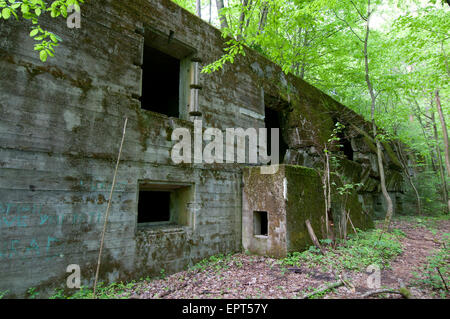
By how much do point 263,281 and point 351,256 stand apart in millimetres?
2232

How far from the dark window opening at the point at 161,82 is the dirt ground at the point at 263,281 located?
4.66 meters

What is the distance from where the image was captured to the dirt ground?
3553mm

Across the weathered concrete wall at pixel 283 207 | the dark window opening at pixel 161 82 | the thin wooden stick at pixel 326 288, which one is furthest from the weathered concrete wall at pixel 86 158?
the thin wooden stick at pixel 326 288

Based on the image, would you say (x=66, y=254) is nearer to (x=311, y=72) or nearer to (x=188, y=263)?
(x=188, y=263)

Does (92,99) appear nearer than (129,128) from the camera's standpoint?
Yes

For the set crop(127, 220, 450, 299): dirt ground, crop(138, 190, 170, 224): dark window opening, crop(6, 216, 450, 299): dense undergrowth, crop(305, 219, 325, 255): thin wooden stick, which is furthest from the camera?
crop(138, 190, 170, 224): dark window opening

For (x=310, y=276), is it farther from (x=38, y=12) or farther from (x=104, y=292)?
(x=38, y=12)

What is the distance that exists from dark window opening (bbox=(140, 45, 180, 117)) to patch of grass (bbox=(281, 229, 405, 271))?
16.7 feet

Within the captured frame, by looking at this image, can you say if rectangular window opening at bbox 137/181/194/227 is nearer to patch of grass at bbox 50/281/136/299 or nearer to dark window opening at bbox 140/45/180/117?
patch of grass at bbox 50/281/136/299

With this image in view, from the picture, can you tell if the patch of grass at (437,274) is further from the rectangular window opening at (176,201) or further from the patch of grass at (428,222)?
the patch of grass at (428,222)

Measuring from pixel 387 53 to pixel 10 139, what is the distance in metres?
13.5

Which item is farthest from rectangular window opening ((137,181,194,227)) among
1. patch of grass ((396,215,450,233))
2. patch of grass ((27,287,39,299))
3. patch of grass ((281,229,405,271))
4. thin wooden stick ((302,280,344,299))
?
patch of grass ((396,215,450,233))
